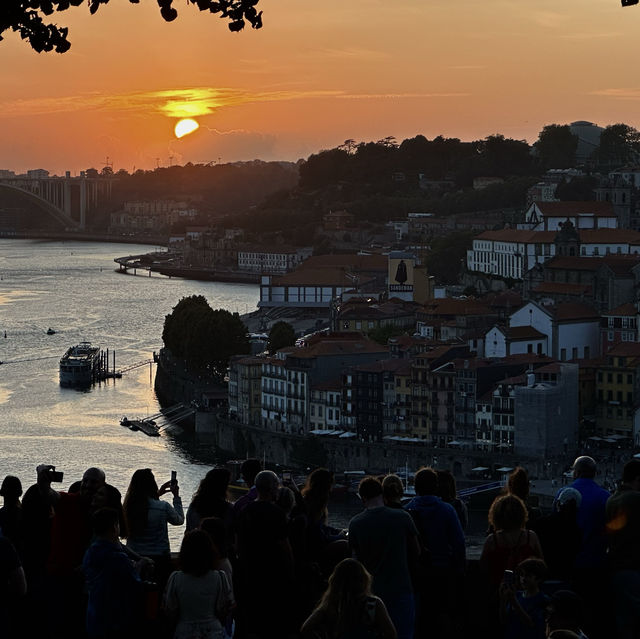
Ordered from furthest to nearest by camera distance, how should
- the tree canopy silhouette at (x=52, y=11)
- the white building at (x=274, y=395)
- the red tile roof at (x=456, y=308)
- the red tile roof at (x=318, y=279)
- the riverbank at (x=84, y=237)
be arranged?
the riverbank at (x=84, y=237) < the red tile roof at (x=318, y=279) < the red tile roof at (x=456, y=308) < the white building at (x=274, y=395) < the tree canopy silhouette at (x=52, y=11)

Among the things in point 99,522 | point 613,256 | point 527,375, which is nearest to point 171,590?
point 99,522

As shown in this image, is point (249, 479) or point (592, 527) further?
point (249, 479)

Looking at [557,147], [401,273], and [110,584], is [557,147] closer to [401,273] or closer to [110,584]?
[401,273]

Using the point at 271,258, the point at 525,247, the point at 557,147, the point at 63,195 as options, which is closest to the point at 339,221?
the point at 271,258

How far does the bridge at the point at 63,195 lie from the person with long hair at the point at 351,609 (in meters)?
71.4

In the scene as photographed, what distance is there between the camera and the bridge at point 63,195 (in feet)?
250

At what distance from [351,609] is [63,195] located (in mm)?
77289

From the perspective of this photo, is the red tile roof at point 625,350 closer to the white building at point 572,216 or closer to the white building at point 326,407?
the white building at point 326,407

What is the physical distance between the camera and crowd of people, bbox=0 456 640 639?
2707 millimetres

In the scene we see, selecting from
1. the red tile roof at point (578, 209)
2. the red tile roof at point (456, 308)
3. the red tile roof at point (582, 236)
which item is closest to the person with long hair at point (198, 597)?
the red tile roof at point (456, 308)

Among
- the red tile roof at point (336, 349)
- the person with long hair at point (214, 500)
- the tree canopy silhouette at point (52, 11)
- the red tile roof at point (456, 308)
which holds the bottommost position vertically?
the red tile roof at point (336, 349)

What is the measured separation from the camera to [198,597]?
8.64 feet

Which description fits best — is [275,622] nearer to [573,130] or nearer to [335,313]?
[335,313]

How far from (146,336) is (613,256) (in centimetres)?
781
